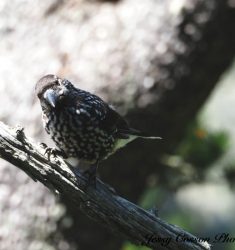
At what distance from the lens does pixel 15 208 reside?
219 inches

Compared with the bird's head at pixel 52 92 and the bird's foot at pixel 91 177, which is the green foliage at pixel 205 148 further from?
the bird's foot at pixel 91 177

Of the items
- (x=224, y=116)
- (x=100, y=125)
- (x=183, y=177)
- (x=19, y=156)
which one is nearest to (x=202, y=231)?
(x=224, y=116)

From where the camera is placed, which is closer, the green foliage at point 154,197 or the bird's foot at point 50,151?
the bird's foot at point 50,151

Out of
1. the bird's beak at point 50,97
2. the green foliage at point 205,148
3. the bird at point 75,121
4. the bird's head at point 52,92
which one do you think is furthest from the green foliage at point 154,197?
the bird's beak at point 50,97

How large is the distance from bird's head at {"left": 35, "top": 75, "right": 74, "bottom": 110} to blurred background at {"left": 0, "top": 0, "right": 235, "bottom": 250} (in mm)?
1337

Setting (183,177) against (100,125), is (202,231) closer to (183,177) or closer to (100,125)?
(183,177)

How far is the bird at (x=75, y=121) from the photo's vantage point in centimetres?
433

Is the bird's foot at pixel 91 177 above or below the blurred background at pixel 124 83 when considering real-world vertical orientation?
below

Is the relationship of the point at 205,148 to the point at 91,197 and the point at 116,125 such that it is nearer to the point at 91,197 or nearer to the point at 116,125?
the point at 116,125

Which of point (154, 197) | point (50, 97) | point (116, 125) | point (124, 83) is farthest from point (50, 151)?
point (154, 197)

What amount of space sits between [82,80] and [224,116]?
6315mm

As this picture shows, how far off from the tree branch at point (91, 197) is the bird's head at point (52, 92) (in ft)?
1.48

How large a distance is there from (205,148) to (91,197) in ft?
6.56

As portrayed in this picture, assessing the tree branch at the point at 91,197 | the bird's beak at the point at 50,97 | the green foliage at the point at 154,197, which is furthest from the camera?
the green foliage at the point at 154,197
